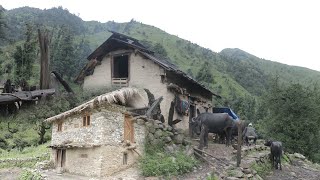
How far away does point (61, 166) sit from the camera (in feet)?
57.0

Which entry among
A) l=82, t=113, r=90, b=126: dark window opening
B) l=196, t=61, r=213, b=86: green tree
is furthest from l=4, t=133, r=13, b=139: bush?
l=196, t=61, r=213, b=86: green tree

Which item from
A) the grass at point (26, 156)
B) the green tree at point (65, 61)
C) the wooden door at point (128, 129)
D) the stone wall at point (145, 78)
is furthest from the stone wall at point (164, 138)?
the green tree at point (65, 61)

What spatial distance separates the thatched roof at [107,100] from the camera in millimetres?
15789

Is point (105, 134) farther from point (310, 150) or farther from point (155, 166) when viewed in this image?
point (310, 150)

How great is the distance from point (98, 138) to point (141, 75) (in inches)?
285

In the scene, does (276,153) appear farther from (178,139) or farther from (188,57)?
(188,57)

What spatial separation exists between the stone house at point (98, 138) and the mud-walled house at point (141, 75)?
A: 13.6ft

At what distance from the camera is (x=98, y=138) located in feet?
51.9

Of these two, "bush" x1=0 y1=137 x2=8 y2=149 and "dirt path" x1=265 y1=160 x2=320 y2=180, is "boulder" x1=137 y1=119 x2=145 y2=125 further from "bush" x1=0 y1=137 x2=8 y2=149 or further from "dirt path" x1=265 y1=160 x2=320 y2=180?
"bush" x1=0 y1=137 x2=8 y2=149

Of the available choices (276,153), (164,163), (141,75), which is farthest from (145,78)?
(276,153)

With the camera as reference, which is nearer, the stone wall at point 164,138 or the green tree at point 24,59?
the stone wall at point 164,138

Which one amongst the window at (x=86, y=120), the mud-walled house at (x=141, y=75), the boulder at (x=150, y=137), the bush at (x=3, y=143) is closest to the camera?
the window at (x=86, y=120)

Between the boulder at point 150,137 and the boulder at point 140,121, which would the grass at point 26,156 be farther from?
the boulder at point 150,137

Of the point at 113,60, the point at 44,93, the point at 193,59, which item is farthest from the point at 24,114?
the point at 193,59
